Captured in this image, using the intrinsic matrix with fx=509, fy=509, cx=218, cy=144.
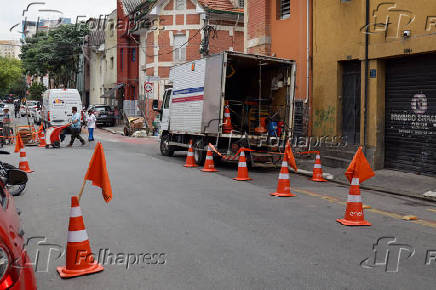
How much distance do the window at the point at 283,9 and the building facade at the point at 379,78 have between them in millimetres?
1976

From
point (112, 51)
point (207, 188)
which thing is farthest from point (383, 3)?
point (112, 51)

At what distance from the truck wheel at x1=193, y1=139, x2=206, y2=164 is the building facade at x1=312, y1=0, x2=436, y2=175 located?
13.2 feet

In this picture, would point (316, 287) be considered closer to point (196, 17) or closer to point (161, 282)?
point (161, 282)

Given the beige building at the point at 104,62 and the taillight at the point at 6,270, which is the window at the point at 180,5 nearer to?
the beige building at the point at 104,62

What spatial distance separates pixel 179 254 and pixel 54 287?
58.1 inches

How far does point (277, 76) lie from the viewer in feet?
49.8

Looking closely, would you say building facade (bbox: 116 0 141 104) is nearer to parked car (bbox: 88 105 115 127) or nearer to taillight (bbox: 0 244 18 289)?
parked car (bbox: 88 105 115 127)

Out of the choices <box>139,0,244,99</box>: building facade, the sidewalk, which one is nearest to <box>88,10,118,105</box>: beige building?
<box>139,0,244,99</box>: building facade

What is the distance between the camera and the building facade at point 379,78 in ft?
40.9

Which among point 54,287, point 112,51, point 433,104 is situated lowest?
point 54,287

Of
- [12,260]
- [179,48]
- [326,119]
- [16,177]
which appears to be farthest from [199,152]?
[179,48]

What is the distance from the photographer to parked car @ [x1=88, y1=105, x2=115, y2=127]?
39969mm

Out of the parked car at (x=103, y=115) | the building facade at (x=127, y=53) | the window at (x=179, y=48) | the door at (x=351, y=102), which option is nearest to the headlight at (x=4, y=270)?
the door at (x=351, y=102)

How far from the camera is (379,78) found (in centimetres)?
1377
